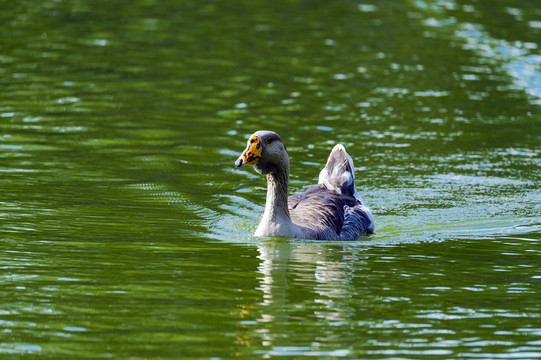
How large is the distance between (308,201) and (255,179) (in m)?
2.69

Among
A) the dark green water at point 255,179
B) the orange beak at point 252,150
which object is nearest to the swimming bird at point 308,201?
the orange beak at point 252,150

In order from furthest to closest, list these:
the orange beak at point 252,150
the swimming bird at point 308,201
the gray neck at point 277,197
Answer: the gray neck at point 277,197, the swimming bird at point 308,201, the orange beak at point 252,150

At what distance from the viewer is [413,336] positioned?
8859 mm

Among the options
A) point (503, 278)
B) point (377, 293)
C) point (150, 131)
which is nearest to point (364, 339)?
point (377, 293)

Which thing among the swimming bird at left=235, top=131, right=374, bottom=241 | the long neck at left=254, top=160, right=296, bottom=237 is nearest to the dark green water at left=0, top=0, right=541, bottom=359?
the long neck at left=254, top=160, right=296, bottom=237

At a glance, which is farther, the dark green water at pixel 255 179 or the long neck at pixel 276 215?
the long neck at pixel 276 215

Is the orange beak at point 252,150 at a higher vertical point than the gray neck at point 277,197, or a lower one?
higher

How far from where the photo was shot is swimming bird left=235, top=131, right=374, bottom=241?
42.4 feet

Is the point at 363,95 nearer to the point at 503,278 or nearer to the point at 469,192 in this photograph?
the point at 469,192

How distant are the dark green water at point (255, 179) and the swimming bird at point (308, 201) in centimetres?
40

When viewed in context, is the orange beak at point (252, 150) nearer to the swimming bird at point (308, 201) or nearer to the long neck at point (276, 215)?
the swimming bird at point (308, 201)

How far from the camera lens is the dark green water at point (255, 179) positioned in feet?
29.9

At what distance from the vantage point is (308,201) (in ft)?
48.6

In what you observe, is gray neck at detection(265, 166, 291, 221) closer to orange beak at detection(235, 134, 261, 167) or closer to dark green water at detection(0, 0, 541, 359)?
dark green water at detection(0, 0, 541, 359)
